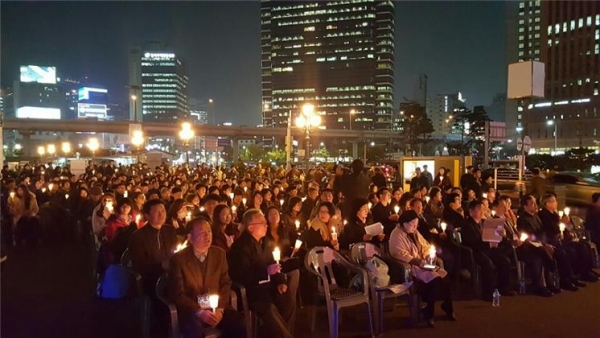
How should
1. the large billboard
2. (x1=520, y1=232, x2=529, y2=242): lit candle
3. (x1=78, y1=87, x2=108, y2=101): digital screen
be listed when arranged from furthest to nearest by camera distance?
the large billboard
(x1=78, y1=87, x2=108, y2=101): digital screen
(x1=520, y1=232, x2=529, y2=242): lit candle

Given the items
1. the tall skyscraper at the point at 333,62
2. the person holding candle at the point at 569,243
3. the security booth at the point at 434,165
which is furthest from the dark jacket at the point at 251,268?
the tall skyscraper at the point at 333,62

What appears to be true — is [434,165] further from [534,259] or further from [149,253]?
[149,253]

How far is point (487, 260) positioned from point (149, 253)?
4910mm

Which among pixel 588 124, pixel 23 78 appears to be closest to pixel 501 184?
pixel 588 124

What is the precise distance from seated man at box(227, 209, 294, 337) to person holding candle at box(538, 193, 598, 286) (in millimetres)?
5073

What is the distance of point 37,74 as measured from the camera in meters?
107

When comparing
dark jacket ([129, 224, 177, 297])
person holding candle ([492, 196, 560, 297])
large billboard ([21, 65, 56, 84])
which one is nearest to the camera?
dark jacket ([129, 224, 177, 297])

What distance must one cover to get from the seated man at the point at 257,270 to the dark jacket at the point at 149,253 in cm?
94

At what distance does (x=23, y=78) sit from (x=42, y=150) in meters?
61.1

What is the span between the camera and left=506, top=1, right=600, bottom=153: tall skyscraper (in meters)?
98.1

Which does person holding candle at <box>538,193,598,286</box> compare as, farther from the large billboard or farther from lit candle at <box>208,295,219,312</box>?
the large billboard

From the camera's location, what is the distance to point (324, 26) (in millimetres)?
144750

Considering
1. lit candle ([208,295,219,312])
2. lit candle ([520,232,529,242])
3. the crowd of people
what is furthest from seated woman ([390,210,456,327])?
lit candle ([208,295,219,312])

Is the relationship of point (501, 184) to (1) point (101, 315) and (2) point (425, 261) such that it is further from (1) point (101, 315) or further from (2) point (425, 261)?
(1) point (101, 315)
